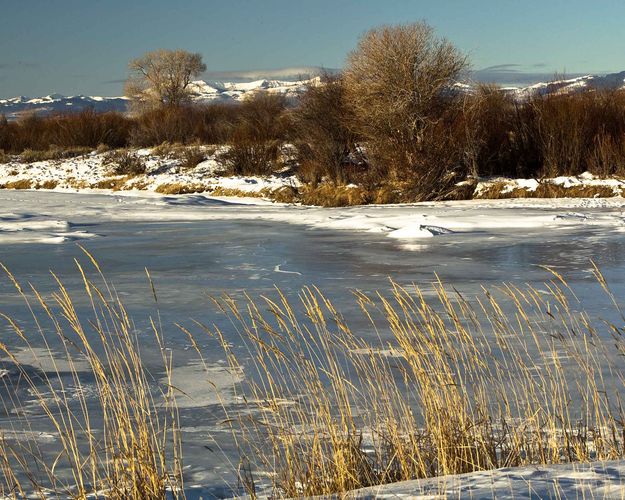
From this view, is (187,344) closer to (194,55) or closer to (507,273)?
(507,273)

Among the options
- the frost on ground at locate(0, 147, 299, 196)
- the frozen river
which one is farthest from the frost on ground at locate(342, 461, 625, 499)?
the frost on ground at locate(0, 147, 299, 196)

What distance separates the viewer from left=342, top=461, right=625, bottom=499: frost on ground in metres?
3.27

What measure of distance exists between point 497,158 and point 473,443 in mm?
23226

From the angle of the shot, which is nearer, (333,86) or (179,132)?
(333,86)

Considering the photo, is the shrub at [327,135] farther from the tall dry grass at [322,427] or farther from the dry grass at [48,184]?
the tall dry grass at [322,427]

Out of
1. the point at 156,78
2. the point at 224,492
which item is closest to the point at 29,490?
the point at 224,492

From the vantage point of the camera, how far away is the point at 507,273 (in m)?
11.0

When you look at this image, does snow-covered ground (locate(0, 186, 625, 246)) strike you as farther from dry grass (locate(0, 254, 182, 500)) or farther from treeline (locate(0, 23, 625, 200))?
dry grass (locate(0, 254, 182, 500))

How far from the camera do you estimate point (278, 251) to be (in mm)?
14203

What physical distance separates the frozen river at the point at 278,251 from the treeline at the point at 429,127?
2629 millimetres

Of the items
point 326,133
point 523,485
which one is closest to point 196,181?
point 326,133

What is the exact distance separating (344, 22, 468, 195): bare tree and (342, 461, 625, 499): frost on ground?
21.6 m

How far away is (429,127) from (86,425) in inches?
853

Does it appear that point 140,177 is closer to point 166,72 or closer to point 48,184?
point 48,184
